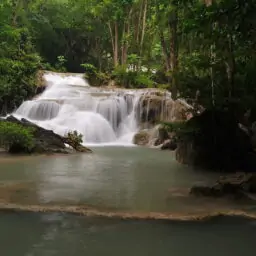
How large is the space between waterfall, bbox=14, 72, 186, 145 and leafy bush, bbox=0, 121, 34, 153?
21.0ft

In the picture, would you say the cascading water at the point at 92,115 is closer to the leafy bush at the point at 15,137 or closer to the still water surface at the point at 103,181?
the leafy bush at the point at 15,137

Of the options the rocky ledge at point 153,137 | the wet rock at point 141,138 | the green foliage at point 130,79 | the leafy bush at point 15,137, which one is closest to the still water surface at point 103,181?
the leafy bush at point 15,137

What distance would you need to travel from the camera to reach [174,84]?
10320mm

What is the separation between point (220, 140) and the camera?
9609mm

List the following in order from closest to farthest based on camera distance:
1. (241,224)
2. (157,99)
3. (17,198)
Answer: (241,224)
(17,198)
(157,99)

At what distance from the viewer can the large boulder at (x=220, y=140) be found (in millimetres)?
9516

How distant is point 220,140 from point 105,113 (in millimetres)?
12031

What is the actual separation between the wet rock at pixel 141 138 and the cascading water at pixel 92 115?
16.9 inches

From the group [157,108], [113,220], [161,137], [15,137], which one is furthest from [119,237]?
[157,108]

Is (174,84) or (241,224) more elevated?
→ (174,84)

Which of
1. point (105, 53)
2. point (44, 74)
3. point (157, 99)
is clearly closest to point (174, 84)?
point (157, 99)

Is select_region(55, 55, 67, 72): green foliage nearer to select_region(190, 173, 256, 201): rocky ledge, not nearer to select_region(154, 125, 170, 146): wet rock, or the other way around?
select_region(154, 125, 170, 146): wet rock

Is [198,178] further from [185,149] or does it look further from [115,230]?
[115,230]

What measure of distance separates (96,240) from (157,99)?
56.3ft
